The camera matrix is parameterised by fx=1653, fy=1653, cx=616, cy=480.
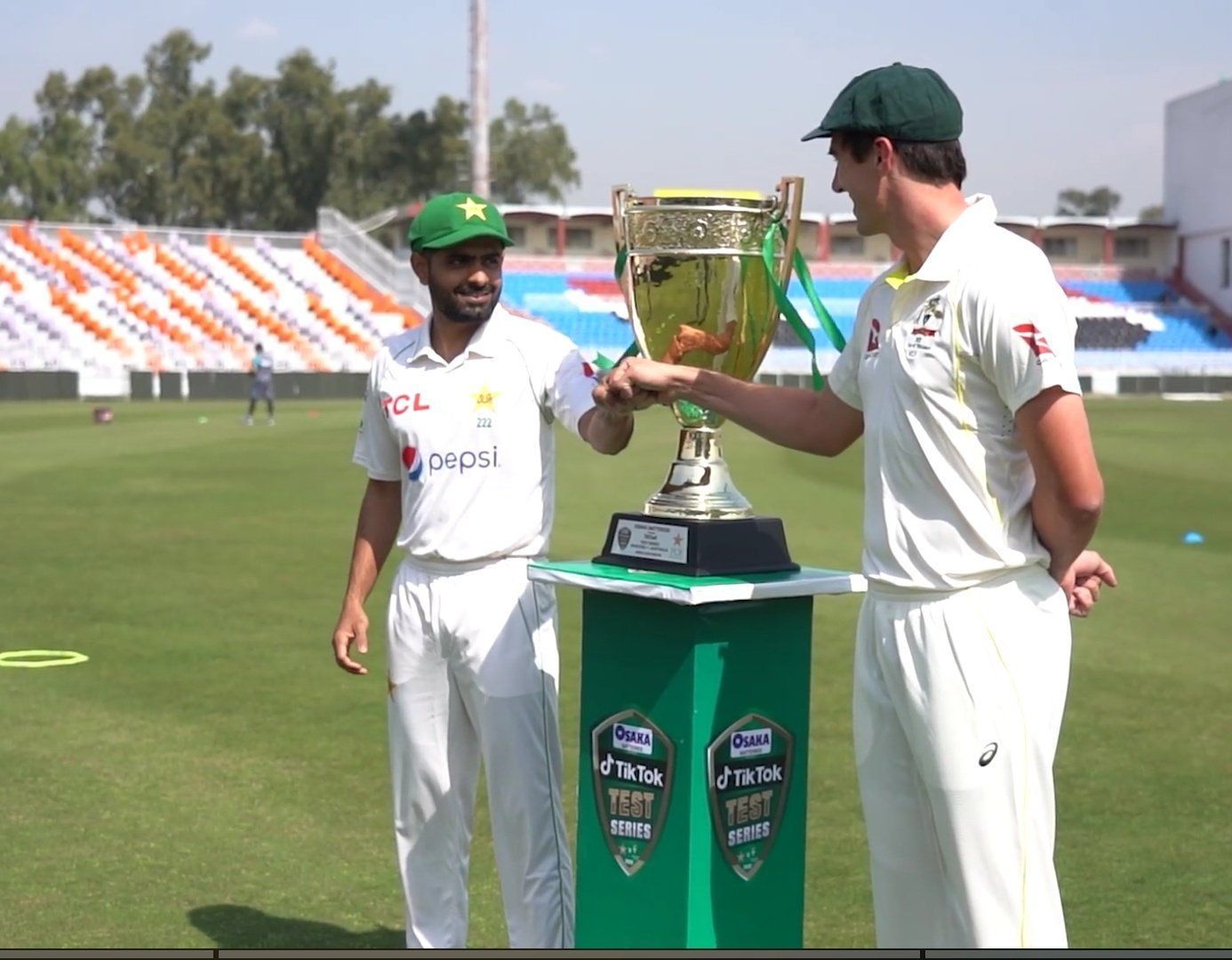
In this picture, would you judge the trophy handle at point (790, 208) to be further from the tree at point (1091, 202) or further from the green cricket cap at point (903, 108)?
the tree at point (1091, 202)

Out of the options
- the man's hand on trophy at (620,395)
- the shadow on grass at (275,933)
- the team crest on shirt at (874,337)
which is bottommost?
the shadow on grass at (275,933)

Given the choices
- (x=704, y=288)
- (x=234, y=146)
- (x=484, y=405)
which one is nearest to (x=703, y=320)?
(x=704, y=288)

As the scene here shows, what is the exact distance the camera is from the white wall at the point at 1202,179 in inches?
2303

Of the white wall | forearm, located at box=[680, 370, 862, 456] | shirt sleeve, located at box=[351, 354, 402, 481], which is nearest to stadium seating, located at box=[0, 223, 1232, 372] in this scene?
the white wall

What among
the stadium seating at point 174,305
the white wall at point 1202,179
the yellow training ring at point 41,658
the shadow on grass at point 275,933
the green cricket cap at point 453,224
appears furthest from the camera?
the white wall at point 1202,179

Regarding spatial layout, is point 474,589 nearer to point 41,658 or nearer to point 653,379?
point 653,379

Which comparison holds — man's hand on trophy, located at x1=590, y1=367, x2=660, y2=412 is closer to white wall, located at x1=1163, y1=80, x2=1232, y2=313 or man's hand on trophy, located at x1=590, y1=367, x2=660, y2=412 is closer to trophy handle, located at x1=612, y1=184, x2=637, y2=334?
trophy handle, located at x1=612, y1=184, x2=637, y2=334

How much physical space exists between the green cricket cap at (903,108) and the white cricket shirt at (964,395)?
0.57ft

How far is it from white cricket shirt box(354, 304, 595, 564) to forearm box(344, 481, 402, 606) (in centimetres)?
23

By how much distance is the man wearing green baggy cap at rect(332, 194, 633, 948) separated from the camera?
4207 millimetres

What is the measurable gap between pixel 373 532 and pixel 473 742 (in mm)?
687

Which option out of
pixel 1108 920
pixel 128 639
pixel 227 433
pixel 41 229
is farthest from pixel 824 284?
pixel 1108 920

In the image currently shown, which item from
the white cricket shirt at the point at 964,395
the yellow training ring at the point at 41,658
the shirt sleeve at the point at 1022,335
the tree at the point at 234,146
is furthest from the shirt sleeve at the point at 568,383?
the tree at the point at 234,146

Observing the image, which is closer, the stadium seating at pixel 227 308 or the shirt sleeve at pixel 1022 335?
the shirt sleeve at pixel 1022 335
